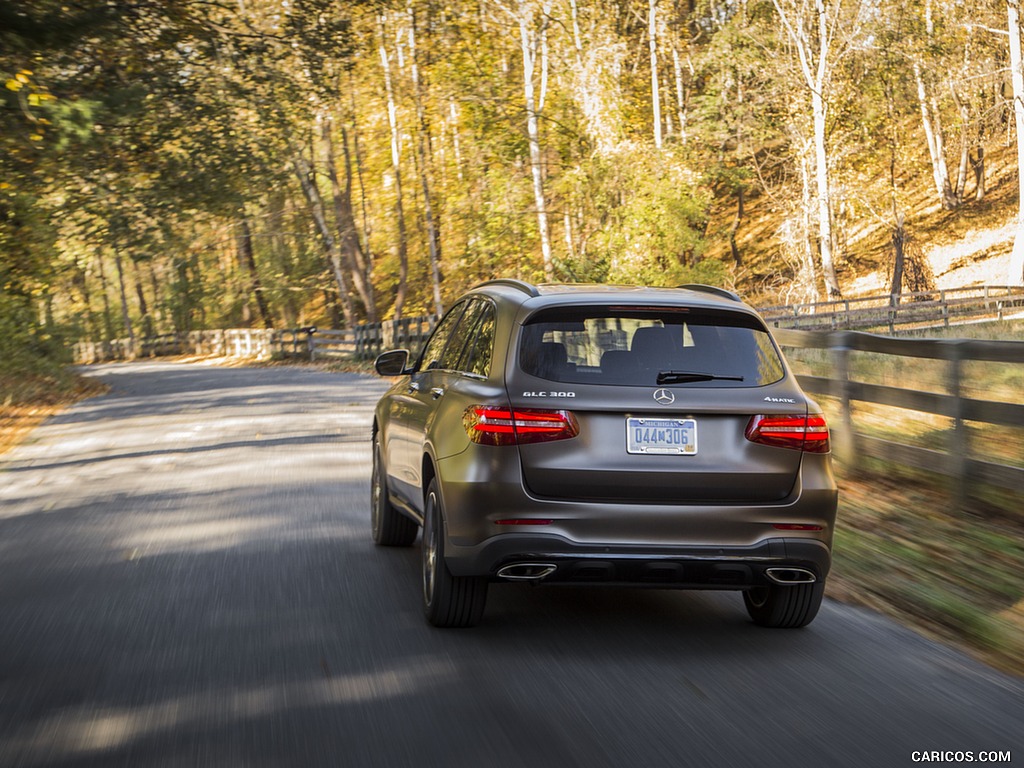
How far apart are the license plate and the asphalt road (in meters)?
0.96

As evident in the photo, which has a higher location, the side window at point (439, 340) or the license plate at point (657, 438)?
the side window at point (439, 340)

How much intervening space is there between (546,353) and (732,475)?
104 cm

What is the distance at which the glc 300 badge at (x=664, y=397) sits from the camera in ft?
18.9

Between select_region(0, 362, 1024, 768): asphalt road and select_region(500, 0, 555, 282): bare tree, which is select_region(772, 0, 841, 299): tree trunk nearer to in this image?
select_region(500, 0, 555, 282): bare tree

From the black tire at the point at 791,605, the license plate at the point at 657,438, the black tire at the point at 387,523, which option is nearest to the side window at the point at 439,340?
the black tire at the point at 387,523

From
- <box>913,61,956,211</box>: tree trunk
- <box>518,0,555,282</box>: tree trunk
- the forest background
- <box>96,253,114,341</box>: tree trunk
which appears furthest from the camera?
<box>96,253,114,341</box>: tree trunk

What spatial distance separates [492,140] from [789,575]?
3625 cm

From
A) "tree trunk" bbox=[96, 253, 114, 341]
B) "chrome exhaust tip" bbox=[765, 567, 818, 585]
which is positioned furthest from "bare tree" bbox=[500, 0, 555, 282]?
"tree trunk" bbox=[96, 253, 114, 341]

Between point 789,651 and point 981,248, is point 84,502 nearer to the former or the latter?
point 789,651

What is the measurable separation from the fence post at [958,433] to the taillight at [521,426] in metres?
4.43

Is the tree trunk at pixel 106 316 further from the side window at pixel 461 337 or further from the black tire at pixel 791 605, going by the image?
the black tire at pixel 791 605

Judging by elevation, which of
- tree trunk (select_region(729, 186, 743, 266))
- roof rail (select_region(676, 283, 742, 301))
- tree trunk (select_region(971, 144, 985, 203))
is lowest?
roof rail (select_region(676, 283, 742, 301))

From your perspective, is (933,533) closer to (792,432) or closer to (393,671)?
(792,432)

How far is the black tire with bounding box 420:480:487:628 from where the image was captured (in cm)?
618
